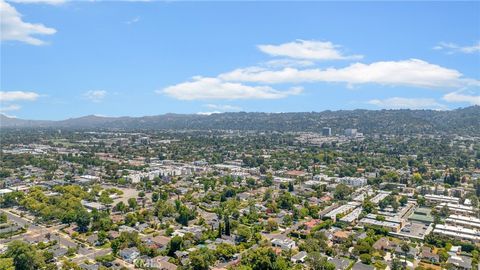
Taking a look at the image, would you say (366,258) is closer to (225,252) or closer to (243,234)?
(243,234)

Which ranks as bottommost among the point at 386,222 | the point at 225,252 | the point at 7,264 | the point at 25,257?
the point at 386,222

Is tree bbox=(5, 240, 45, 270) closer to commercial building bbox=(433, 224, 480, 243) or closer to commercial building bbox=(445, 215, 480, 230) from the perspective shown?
commercial building bbox=(433, 224, 480, 243)

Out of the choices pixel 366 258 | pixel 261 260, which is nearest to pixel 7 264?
pixel 261 260

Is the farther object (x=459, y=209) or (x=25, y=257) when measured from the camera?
(x=459, y=209)

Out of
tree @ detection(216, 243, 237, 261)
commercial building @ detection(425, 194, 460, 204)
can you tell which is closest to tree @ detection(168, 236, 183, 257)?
tree @ detection(216, 243, 237, 261)

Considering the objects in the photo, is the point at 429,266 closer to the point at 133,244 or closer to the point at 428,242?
the point at 428,242

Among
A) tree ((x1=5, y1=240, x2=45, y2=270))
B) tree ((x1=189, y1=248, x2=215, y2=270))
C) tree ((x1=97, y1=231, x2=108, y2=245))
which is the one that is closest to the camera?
tree ((x1=5, y1=240, x2=45, y2=270))

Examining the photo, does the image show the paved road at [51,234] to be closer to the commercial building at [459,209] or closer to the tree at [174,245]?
the tree at [174,245]

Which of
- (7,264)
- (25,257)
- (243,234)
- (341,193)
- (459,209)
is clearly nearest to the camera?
(7,264)

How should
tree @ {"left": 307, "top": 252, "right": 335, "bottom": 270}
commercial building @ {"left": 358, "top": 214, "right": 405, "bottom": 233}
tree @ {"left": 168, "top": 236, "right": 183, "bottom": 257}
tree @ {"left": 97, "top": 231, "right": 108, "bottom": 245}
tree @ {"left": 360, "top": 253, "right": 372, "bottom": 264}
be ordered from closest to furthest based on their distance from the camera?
tree @ {"left": 307, "top": 252, "right": 335, "bottom": 270} → tree @ {"left": 360, "top": 253, "right": 372, "bottom": 264} → tree @ {"left": 168, "top": 236, "right": 183, "bottom": 257} → tree @ {"left": 97, "top": 231, "right": 108, "bottom": 245} → commercial building @ {"left": 358, "top": 214, "right": 405, "bottom": 233}
